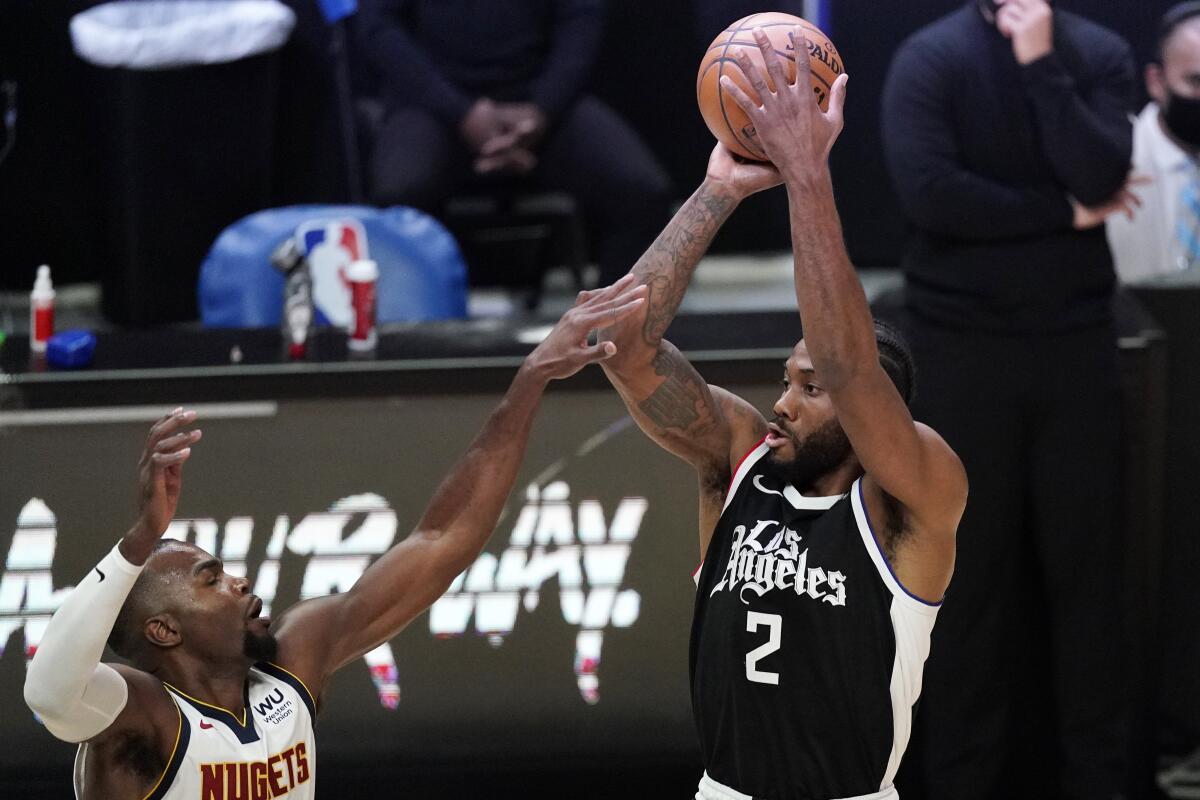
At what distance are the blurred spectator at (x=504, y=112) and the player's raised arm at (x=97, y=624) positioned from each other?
145 inches

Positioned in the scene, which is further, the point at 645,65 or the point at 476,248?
the point at 645,65

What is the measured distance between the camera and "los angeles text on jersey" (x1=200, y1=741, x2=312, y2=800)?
3459mm

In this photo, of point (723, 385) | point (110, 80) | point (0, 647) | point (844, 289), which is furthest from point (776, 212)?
point (844, 289)

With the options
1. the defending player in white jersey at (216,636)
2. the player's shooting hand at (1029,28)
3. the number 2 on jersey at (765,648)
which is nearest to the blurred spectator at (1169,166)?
the player's shooting hand at (1029,28)

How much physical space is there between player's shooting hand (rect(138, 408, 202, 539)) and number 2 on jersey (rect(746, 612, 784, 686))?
3.94 feet

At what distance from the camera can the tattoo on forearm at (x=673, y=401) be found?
3.88m

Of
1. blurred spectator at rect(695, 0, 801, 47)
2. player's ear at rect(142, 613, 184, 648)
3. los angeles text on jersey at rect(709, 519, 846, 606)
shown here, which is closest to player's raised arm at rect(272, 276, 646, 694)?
player's ear at rect(142, 613, 184, 648)

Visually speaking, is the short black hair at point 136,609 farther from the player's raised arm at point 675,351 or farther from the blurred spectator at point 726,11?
the blurred spectator at point 726,11

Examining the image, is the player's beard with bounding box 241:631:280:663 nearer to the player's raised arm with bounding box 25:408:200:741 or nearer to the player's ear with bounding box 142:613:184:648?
the player's ear with bounding box 142:613:184:648

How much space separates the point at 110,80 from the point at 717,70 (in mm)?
4492

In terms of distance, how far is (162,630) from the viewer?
353 cm

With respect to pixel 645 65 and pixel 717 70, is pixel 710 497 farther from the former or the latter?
pixel 645 65

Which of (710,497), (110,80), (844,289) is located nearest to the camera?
(844,289)

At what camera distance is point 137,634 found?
3.54 metres
